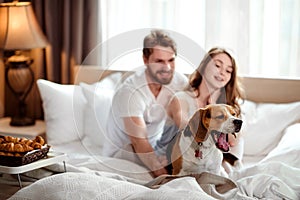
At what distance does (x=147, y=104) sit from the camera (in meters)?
2.53

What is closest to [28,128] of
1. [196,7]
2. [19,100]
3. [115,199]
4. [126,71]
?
[19,100]

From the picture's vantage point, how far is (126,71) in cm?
281

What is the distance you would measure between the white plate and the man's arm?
332 mm

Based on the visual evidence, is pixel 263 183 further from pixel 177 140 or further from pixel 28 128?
pixel 28 128

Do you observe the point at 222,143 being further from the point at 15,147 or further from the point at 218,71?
the point at 15,147

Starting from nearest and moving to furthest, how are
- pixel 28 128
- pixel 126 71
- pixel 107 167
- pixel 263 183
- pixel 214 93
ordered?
pixel 263 183 → pixel 214 93 → pixel 107 167 → pixel 126 71 → pixel 28 128

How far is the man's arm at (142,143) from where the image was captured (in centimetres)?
241

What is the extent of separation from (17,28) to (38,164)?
1.46m

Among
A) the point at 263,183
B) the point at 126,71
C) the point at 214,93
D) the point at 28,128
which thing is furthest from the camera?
the point at 28,128

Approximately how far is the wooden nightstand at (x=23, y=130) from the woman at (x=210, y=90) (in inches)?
49.1

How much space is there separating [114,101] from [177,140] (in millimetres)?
515

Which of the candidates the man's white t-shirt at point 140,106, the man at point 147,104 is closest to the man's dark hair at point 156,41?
the man at point 147,104

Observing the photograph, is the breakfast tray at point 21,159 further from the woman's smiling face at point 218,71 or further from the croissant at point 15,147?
the woman's smiling face at point 218,71

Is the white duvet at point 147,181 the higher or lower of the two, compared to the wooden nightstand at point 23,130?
higher
